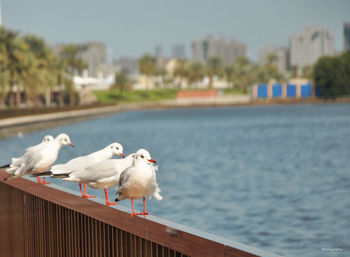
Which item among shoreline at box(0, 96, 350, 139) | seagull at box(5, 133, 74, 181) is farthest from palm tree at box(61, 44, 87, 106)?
seagull at box(5, 133, 74, 181)

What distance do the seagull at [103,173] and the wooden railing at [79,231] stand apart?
0.29 meters

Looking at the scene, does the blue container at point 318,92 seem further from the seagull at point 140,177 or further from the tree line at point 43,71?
the seagull at point 140,177

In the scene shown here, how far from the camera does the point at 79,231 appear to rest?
17.5 feet

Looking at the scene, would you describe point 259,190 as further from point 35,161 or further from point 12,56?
point 12,56

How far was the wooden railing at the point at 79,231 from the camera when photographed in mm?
3863

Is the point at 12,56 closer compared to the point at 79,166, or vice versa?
the point at 79,166

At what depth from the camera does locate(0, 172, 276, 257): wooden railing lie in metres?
3.86

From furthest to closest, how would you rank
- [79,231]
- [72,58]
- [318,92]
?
[318,92]
[72,58]
[79,231]

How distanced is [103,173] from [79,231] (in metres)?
0.60

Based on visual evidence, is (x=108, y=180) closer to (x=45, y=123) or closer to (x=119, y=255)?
(x=119, y=255)

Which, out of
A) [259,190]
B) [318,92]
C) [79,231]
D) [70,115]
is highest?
[79,231]

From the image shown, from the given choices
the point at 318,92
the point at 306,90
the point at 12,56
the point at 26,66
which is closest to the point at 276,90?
the point at 306,90

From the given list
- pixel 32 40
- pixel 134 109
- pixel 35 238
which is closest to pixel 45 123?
pixel 32 40

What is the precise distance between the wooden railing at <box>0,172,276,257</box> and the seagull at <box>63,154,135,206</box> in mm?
291
